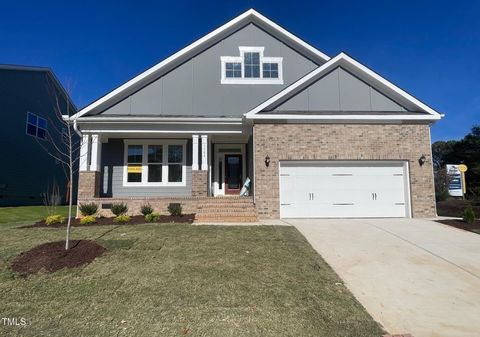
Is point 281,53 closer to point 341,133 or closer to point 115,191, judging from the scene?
point 341,133

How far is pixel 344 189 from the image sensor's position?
11117 millimetres

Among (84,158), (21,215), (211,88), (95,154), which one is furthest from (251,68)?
(21,215)

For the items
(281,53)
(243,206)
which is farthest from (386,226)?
(281,53)

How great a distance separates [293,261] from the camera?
19.1 ft

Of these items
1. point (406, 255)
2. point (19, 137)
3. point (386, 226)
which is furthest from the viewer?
point (19, 137)

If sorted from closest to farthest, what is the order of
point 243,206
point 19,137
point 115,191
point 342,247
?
point 342,247 → point 243,206 → point 115,191 → point 19,137

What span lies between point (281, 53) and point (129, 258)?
38.9 feet

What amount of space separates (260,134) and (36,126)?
52.7 ft

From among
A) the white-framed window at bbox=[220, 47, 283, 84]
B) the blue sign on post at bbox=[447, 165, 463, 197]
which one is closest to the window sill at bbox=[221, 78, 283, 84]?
the white-framed window at bbox=[220, 47, 283, 84]

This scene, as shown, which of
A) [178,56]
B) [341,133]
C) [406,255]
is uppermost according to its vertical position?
[178,56]

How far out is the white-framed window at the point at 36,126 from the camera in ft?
60.5

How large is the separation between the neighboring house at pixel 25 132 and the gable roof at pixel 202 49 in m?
6.52

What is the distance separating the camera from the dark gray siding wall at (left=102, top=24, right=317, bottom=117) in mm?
13141

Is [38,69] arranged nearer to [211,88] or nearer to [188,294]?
[211,88]
